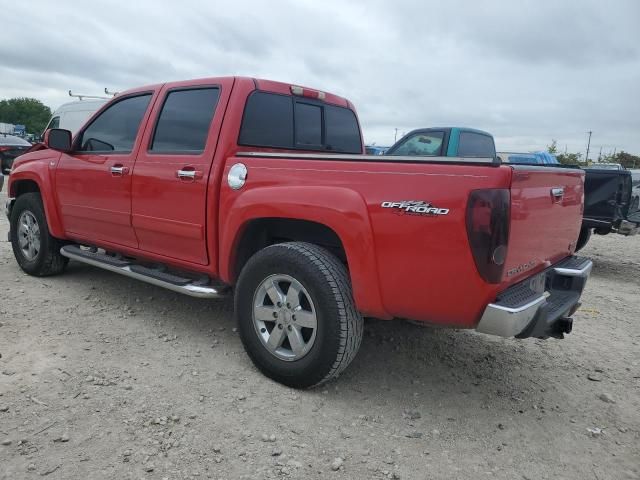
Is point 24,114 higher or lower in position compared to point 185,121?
higher

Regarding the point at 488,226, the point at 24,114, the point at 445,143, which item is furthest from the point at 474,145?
the point at 24,114

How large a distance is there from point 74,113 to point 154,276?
11362mm

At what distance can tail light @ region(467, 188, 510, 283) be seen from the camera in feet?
7.63

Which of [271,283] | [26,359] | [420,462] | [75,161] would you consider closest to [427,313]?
[420,462]

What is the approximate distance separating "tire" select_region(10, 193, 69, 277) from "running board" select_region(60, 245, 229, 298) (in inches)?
15.5

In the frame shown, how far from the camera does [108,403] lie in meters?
2.84

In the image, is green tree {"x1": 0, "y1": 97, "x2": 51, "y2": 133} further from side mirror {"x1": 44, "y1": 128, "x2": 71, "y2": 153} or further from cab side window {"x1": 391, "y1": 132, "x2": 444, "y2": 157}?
side mirror {"x1": 44, "y1": 128, "x2": 71, "y2": 153}

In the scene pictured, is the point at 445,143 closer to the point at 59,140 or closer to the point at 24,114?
the point at 59,140

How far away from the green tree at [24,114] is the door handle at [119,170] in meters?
112

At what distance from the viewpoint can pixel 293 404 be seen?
293 cm

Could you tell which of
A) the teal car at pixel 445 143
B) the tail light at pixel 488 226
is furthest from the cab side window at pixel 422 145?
the tail light at pixel 488 226

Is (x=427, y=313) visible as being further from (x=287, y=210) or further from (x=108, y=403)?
(x=108, y=403)

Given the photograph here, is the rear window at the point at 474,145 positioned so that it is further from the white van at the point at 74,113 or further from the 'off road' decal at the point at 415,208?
the white van at the point at 74,113

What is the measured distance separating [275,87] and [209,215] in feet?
3.57
